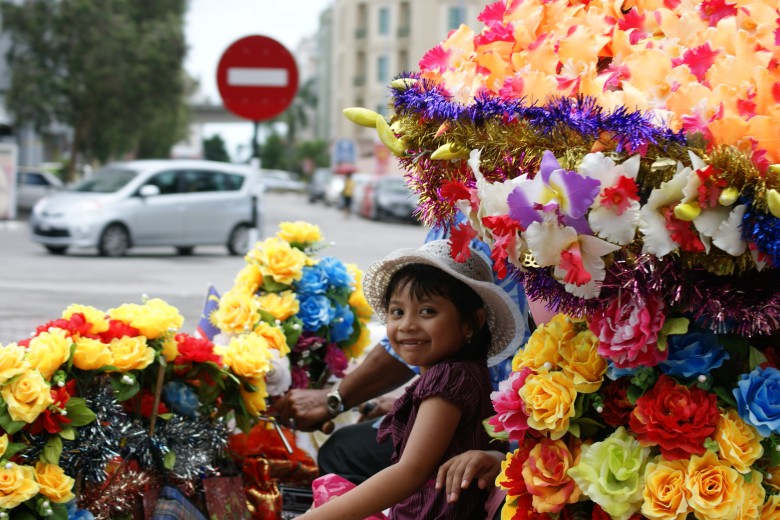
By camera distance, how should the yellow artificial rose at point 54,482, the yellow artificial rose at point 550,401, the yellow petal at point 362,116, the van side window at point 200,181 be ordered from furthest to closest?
the van side window at point 200,181
the yellow artificial rose at point 54,482
the yellow petal at point 362,116
the yellow artificial rose at point 550,401

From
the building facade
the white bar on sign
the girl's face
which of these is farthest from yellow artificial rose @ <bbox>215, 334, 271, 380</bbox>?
the building facade

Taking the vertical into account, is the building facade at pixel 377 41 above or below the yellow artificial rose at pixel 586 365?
above

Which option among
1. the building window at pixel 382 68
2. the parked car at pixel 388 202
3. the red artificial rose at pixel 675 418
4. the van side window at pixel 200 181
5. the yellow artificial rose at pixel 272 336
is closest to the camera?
the red artificial rose at pixel 675 418

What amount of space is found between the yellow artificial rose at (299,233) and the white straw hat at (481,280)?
1.16 metres

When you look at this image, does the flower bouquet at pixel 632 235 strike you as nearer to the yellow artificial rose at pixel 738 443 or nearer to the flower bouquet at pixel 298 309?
the yellow artificial rose at pixel 738 443

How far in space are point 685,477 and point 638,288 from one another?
37cm

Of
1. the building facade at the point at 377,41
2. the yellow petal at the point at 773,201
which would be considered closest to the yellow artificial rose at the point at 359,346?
the yellow petal at the point at 773,201

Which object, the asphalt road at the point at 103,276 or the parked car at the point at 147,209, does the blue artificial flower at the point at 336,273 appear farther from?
the parked car at the point at 147,209

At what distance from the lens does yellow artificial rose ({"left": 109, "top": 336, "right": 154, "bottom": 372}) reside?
319 cm

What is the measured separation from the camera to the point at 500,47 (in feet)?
7.77

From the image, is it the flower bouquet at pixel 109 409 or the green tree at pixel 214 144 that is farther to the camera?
the green tree at pixel 214 144

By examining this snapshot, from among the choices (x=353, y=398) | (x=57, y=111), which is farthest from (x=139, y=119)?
(x=353, y=398)

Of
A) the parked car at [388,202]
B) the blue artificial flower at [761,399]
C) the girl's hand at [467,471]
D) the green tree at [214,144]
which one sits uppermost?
the blue artificial flower at [761,399]

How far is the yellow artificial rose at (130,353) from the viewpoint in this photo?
3.19m
